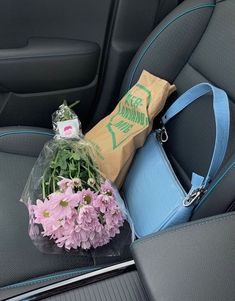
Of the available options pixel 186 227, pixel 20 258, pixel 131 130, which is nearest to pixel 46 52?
pixel 131 130

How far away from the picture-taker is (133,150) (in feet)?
3.62

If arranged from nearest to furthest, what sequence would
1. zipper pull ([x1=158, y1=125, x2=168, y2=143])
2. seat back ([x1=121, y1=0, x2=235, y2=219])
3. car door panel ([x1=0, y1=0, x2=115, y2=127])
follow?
1. seat back ([x1=121, y1=0, x2=235, y2=219])
2. zipper pull ([x1=158, y1=125, x2=168, y2=143])
3. car door panel ([x1=0, y1=0, x2=115, y2=127])

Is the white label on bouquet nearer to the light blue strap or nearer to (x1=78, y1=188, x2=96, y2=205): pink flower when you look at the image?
(x1=78, y1=188, x2=96, y2=205): pink flower

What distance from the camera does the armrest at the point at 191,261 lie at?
0.66 m

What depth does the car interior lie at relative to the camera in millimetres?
709

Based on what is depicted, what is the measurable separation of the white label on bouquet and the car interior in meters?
0.12

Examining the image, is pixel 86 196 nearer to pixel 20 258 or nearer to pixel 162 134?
pixel 20 258

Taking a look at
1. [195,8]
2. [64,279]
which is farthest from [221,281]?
[195,8]

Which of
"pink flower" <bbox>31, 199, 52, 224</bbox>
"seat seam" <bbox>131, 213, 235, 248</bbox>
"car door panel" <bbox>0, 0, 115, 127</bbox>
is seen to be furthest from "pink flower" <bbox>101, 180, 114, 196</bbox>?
"car door panel" <bbox>0, 0, 115, 127</bbox>

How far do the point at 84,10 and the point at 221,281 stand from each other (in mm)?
958

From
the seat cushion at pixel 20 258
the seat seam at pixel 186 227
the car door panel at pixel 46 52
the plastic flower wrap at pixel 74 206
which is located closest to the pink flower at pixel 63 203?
the plastic flower wrap at pixel 74 206

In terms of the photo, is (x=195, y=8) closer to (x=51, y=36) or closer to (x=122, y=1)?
(x=122, y=1)

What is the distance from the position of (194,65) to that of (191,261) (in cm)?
58

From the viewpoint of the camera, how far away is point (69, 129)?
45.6 inches
